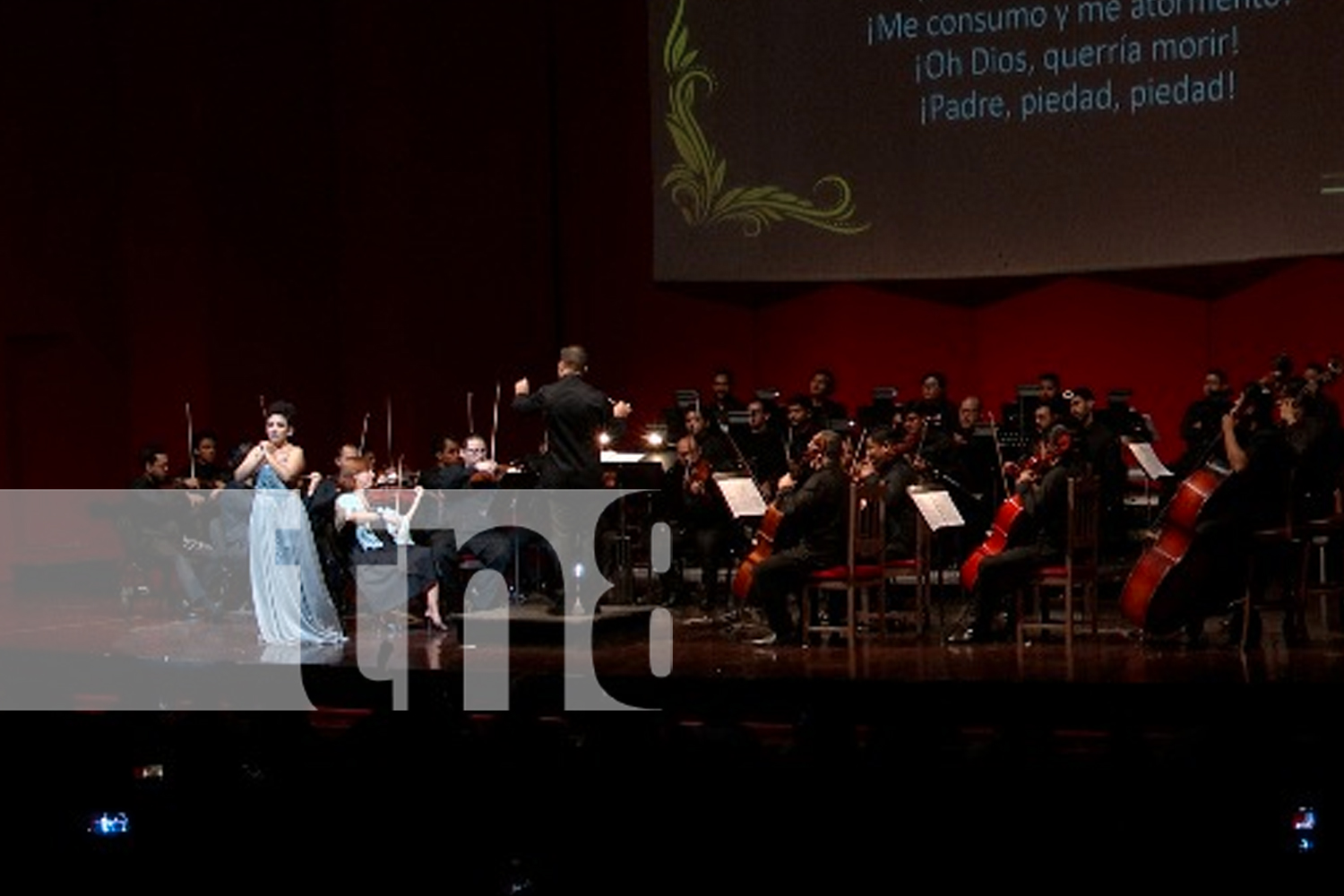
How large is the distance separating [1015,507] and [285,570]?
331cm

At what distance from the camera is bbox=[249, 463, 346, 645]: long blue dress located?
28.6 feet

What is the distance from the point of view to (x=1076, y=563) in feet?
27.4

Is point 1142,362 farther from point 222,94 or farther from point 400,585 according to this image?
point 222,94

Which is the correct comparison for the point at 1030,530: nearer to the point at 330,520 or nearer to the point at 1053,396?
the point at 1053,396

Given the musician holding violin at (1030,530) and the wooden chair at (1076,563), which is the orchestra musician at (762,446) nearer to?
the musician holding violin at (1030,530)

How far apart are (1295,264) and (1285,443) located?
3.88 m

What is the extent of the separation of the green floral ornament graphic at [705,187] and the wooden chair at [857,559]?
12.9ft

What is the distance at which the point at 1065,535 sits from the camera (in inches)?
326

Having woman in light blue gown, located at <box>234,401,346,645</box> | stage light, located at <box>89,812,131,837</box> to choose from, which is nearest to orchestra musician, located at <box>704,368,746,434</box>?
woman in light blue gown, located at <box>234,401,346,645</box>

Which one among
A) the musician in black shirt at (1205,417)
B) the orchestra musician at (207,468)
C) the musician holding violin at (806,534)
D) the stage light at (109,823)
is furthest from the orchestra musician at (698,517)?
the stage light at (109,823)

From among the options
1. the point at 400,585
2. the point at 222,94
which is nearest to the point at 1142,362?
the point at 400,585

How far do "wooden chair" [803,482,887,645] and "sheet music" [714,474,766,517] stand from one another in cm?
42

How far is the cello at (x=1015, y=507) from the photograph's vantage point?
27.3ft

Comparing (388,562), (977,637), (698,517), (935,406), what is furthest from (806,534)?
(388,562)
